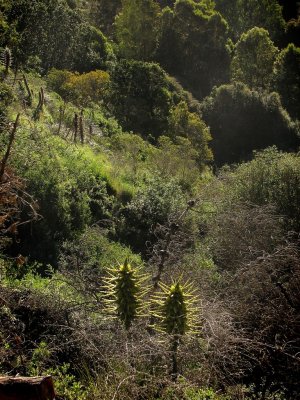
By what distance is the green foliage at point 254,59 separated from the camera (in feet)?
118

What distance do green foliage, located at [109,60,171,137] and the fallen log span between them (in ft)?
83.9

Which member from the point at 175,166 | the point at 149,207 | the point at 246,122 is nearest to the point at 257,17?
the point at 246,122

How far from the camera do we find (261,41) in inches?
1412

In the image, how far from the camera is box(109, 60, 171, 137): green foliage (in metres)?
29.7

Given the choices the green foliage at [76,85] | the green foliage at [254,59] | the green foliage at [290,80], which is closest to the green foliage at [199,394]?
the green foliage at [76,85]

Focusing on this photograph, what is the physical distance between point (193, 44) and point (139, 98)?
12.9m

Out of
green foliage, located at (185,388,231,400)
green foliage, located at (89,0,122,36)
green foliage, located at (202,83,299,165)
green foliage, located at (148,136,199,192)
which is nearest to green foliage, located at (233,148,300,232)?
green foliage, located at (148,136,199,192)

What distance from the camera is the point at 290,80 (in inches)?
1416

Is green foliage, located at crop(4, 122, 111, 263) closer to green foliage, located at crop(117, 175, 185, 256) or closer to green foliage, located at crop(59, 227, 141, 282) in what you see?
green foliage, located at crop(59, 227, 141, 282)

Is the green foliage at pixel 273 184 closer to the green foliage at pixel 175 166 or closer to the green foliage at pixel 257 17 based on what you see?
the green foliage at pixel 175 166

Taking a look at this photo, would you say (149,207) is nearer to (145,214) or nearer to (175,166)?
(145,214)

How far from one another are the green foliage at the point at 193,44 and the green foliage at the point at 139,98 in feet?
34.8

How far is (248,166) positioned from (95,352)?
10571 mm

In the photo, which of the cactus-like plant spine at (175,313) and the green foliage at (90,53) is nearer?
the cactus-like plant spine at (175,313)
